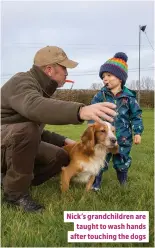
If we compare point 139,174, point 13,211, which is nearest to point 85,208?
point 13,211

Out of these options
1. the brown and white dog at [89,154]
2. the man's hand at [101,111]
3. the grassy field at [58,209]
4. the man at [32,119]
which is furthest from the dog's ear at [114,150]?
the man's hand at [101,111]

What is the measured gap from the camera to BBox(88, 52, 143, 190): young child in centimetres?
536

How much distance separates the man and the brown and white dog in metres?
0.16

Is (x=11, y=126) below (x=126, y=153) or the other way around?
the other way around

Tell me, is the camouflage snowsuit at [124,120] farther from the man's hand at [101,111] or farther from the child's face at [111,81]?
the man's hand at [101,111]

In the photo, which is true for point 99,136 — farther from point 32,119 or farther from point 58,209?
point 32,119

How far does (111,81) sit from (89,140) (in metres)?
1.25

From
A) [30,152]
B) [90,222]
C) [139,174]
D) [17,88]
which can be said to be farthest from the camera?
[139,174]

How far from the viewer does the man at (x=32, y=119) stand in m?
2.99

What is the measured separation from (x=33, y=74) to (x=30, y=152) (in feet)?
2.83

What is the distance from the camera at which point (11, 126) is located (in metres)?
3.84

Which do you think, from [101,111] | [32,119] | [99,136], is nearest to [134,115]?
[99,136]

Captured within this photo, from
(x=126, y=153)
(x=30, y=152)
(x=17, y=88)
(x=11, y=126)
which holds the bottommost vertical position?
(x=126, y=153)

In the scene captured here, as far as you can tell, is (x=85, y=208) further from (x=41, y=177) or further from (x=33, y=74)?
(x=33, y=74)
